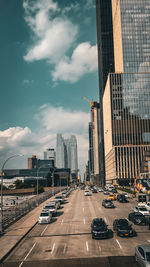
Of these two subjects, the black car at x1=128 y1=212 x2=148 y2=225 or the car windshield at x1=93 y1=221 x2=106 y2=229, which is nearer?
the car windshield at x1=93 y1=221 x2=106 y2=229

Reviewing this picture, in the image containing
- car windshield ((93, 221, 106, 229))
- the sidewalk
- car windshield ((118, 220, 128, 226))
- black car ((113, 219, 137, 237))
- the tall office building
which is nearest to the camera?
the sidewalk

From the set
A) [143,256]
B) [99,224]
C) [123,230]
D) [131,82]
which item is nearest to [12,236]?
[99,224]

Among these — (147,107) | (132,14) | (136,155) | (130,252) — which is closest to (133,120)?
(147,107)

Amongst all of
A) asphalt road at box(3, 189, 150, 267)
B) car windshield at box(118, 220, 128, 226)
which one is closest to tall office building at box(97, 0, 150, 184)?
car windshield at box(118, 220, 128, 226)

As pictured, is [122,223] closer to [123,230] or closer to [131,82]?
[123,230]

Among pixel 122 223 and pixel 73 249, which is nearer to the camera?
pixel 73 249

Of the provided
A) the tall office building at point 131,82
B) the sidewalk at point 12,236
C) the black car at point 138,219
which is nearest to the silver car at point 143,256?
the sidewalk at point 12,236

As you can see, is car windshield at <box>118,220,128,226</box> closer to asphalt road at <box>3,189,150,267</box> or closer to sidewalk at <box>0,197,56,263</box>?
asphalt road at <box>3,189,150,267</box>

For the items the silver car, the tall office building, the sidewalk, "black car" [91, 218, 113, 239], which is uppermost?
the tall office building

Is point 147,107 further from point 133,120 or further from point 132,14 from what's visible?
point 132,14

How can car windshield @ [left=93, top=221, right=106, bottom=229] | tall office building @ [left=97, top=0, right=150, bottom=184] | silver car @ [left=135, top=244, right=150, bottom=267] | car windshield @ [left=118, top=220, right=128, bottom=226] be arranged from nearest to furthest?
silver car @ [left=135, top=244, right=150, bottom=267]
car windshield @ [left=93, top=221, right=106, bottom=229]
car windshield @ [left=118, top=220, right=128, bottom=226]
tall office building @ [left=97, top=0, right=150, bottom=184]

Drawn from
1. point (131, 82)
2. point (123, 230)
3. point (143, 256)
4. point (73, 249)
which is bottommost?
point (73, 249)

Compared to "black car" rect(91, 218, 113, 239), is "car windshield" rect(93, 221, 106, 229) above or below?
above

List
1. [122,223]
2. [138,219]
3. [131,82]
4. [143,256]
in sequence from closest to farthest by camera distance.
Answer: [143,256] → [122,223] → [138,219] → [131,82]
